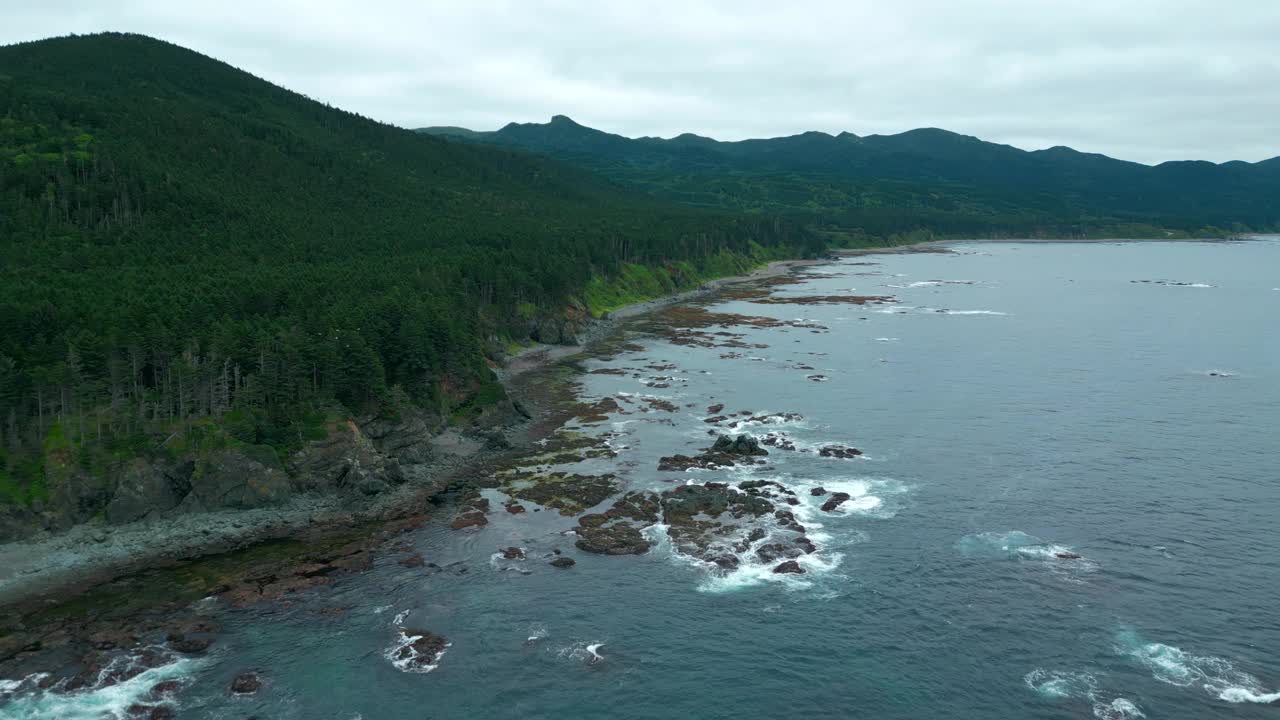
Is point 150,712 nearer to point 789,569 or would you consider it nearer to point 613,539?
point 613,539

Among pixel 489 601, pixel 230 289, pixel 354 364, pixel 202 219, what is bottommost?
pixel 489 601

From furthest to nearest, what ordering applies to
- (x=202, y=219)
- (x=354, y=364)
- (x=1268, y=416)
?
(x=202, y=219)
(x=1268, y=416)
(x=354, y=364)

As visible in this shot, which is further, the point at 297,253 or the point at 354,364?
the point at 297,253

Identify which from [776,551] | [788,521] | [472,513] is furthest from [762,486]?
[472,513]

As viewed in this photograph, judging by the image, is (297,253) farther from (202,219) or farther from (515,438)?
(515,438)

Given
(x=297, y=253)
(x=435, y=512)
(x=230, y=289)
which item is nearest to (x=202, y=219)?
(x=297, y=253)

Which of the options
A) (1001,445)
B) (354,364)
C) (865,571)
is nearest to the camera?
(865,571)
